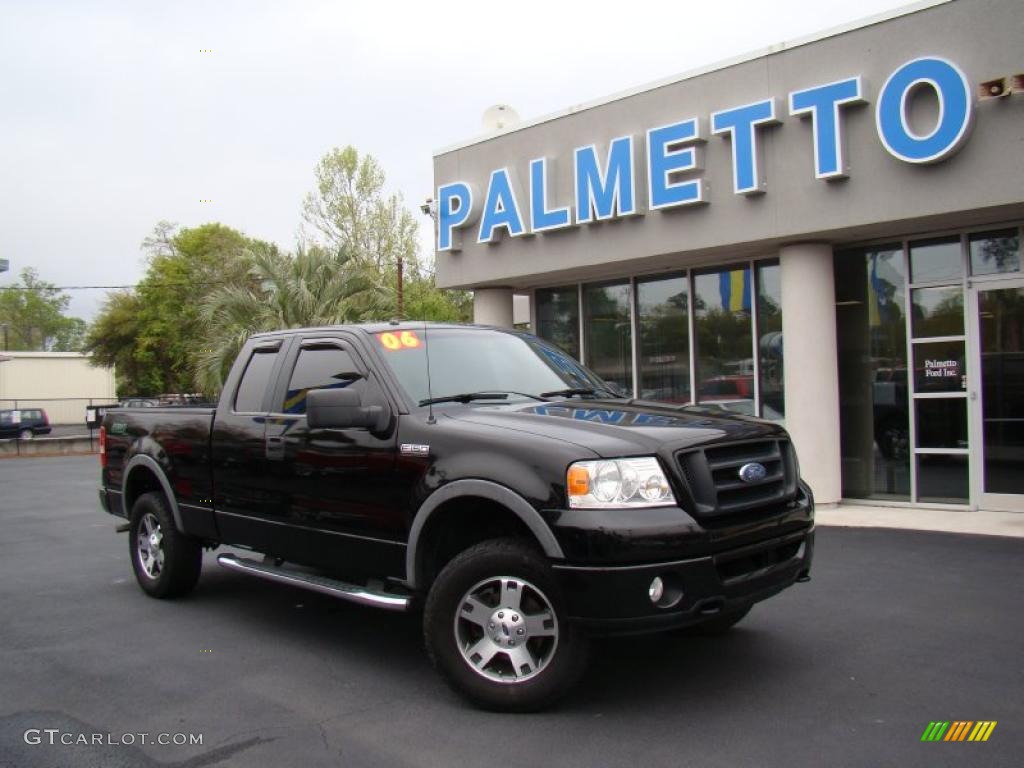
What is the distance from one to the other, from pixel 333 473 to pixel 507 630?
4.86 feet

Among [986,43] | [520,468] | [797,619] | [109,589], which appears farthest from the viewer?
[986,43]

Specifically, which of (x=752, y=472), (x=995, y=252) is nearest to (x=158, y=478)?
(x=752, y=472)

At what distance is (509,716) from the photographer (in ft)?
13.6

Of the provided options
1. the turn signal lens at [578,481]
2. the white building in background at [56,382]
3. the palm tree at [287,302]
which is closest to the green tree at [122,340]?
the white building in background at [56,382]

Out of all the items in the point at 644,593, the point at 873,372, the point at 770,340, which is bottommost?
the point at 644,593

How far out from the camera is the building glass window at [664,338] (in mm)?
12688

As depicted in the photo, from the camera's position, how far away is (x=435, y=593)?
14.1ft

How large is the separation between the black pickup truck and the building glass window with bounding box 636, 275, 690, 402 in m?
6.97

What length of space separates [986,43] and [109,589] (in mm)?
9766

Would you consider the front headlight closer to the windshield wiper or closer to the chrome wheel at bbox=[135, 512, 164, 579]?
the windshield wiper

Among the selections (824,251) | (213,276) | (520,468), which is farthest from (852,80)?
(213,276)

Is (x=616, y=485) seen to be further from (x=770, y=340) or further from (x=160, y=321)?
(x=160, y=321)

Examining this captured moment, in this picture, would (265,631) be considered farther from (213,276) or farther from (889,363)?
(213,276)
